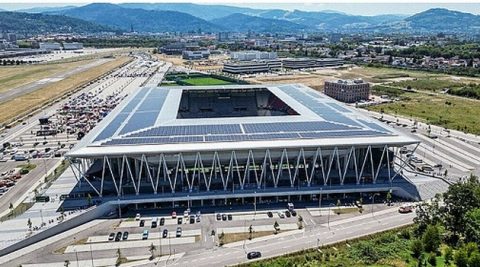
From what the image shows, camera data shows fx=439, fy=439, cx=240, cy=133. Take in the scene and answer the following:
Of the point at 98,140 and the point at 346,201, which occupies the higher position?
the point at 98,140

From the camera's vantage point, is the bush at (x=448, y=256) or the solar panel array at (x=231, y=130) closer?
the bush at (x=448, y=256)

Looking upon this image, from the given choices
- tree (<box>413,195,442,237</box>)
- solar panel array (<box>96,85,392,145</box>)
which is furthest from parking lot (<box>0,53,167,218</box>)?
tree (<box>413,195,442,237</box>)

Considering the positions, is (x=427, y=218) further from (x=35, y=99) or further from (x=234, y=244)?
(x=35, y=99)

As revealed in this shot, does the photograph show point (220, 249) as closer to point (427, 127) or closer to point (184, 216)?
point (184, 216)

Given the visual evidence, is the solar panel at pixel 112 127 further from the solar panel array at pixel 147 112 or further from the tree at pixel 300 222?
the tree at pixel 300 222

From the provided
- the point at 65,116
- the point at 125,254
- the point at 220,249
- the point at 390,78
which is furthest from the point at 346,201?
the point at 390,78

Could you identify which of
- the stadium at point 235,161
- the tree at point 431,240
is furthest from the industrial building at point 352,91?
the tree at point 431,240

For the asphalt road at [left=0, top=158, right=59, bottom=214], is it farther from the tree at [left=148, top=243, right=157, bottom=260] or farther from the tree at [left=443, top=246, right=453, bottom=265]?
the tree at [left=443, top=246, right=453, bottom=265]
